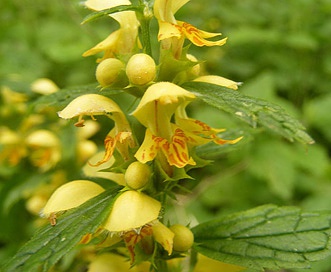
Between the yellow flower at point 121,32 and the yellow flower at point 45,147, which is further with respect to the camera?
the yellow flower at point 45,147

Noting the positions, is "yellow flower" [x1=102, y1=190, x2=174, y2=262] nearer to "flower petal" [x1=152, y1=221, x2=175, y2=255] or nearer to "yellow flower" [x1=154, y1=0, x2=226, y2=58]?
"flower petal" [x1=152, y1=221, x2=175, y2=255]

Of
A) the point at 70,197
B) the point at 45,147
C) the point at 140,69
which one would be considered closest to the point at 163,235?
the point at 70,197

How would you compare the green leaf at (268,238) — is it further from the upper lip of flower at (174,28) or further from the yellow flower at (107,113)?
the upper lip of flower at (174,28)

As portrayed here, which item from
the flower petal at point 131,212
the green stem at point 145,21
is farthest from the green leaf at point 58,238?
the green stem at point 145,21

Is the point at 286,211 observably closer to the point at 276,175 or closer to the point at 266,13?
the point at 276,175

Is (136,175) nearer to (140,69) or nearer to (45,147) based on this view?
(140,69)

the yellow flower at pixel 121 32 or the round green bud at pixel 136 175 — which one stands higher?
the yellow flower at pixel 121 32

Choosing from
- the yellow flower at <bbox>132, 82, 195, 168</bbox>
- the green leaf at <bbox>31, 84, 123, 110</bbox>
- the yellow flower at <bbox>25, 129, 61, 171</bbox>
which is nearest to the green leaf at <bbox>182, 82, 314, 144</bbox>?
the yellow flower at <bbox>132, 82, 195, 168</bbox>

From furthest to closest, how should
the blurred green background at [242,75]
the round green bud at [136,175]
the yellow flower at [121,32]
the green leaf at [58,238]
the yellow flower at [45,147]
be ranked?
the blurred green background at [242,75], the yellow flower at [45,147], the yellow flower at [121,32], the round green bud at [136,175], the green leaf at [58,238]
